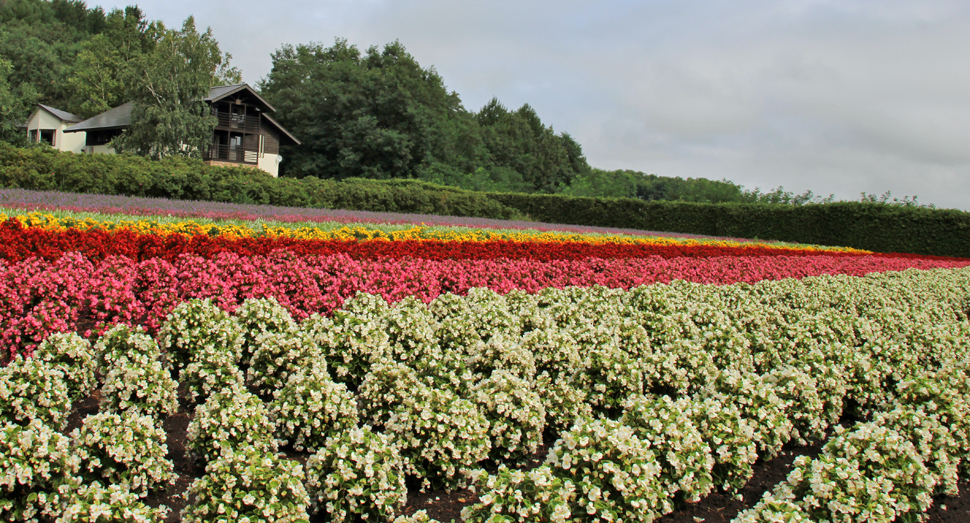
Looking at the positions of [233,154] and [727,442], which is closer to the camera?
[727,442]

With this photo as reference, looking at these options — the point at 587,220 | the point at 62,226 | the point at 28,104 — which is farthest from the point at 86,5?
the point at 62,226

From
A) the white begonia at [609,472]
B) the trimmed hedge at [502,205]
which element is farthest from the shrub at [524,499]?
the trimmed hedge at [502,205]

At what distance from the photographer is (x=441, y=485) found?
10.8ft

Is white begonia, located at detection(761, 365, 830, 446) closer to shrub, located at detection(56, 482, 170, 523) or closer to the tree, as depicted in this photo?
shrub, located at detection(56, 482, 170, 523)

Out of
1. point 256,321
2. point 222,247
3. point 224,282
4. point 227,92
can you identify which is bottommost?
point 256,321

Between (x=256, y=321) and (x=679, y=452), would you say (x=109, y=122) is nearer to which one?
(x=256, y=321)

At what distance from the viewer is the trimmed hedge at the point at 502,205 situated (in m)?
15.9

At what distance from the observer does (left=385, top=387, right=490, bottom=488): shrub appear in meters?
3.16

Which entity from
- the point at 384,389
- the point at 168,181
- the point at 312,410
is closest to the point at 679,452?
the point at 384,389

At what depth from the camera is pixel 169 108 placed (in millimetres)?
33500

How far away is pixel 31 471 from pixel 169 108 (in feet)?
118

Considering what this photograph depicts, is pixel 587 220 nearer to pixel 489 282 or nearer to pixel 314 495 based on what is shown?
pixel 489 282

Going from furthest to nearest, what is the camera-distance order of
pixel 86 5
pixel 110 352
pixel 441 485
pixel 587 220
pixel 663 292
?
1. pixel 86 5
2. pixel 587 220
3. pixel 663 292
4. pixel 110 352
5. pixel 441 485

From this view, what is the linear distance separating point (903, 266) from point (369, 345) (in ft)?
46.4
